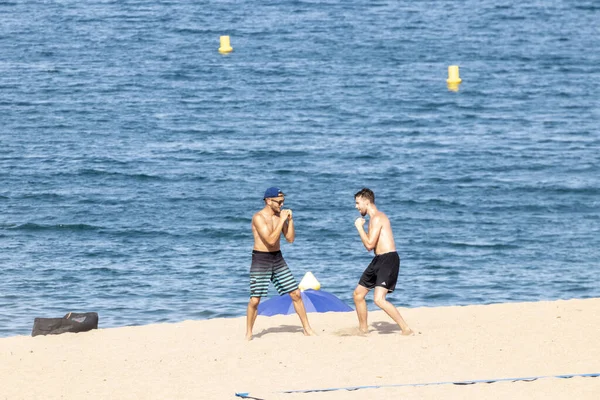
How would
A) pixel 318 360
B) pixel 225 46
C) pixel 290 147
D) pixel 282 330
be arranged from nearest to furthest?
pixel 318 360 → pixel 282 330 → pixel 290 147 → pixel 225 46

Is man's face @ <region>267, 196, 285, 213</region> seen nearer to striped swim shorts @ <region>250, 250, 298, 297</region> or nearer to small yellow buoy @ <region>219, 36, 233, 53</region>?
striped swim shorts @ <region>250, 250, 298, 297</region>

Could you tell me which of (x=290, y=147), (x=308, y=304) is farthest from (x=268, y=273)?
(x=290, y=147)

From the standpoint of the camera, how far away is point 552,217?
28.0 meters

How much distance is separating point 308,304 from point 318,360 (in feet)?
8.23

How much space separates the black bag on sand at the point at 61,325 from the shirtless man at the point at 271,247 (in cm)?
231

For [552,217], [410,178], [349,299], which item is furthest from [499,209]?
[349,299]

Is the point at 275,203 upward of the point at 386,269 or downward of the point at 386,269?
upward

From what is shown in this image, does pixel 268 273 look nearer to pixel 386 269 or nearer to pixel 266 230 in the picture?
pixel 266 230

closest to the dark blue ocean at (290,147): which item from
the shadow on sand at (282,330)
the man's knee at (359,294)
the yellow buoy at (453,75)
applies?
the yellow buoy at (453,75)

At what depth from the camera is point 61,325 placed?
43.6 ft

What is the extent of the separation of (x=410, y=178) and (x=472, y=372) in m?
21.5

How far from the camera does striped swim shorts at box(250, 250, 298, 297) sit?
12094 mm

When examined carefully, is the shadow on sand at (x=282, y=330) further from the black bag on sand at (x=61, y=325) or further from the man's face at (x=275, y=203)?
the black bag on sand at (x=61, y=325)

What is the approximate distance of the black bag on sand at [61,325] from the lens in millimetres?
13258
